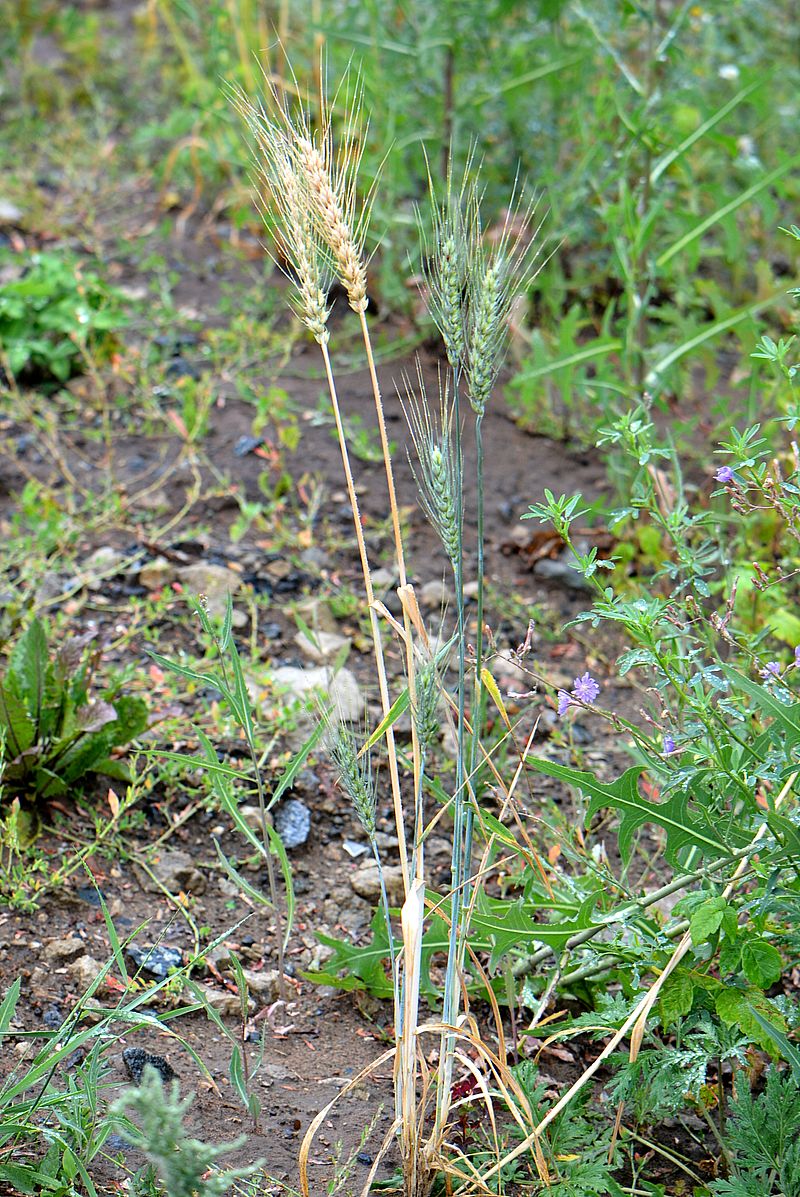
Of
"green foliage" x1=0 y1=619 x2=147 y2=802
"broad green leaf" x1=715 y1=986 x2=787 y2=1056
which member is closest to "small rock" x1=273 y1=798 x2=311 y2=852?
"green foliage" x1=0 y1=619 x2=147 y2=802

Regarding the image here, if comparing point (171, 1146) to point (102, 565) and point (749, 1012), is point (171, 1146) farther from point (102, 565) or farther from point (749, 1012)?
point (102, 565)

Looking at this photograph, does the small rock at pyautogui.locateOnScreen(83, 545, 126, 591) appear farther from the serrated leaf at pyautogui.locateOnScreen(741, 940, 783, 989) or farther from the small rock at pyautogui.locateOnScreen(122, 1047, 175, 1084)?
the serrated leaf at pyautogui.locateOnScreen(741, 940, 783, 989)

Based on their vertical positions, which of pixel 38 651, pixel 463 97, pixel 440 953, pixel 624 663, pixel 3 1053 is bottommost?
pixel 440 953

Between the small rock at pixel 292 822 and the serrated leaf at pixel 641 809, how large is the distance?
0.73 meters

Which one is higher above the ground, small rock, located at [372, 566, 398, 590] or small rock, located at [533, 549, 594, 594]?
small rock, located at [372, 566, 398, 590]

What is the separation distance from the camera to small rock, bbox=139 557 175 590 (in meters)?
2.80

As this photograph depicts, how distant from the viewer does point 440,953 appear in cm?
201

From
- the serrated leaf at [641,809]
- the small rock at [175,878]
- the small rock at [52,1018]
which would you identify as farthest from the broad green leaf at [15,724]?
the serrated leaf at [641,809]

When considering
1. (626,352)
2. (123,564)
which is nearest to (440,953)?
(123,564)

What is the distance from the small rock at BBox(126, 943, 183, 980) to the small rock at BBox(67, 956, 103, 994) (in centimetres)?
6

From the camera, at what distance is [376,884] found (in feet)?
7.14

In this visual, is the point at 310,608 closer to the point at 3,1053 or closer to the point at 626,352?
the point at 626,352

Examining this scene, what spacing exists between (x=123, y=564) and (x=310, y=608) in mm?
458

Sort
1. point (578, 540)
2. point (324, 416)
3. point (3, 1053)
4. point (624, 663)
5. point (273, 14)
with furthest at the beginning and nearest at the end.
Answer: point (273, 14) < point (324, 416) < point (578, 540) < point (3, 1053) < point (624, 663)
